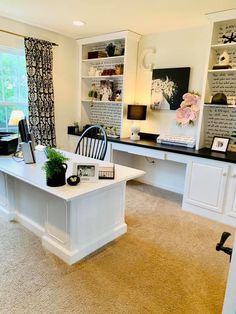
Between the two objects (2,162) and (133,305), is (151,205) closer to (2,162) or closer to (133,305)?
(133,305)

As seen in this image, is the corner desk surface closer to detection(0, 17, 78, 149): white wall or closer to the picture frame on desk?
detection(0, 17, 78, 149): white wall

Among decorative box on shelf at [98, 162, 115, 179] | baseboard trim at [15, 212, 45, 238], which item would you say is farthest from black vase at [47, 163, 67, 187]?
baseboard trim at [15, 212, 45, 238]

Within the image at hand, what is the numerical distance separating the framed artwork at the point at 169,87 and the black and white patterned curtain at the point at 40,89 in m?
1.60

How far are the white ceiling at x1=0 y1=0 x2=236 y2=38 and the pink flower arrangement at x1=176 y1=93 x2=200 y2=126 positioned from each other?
0.92 meters

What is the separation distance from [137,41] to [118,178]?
259 centimetres

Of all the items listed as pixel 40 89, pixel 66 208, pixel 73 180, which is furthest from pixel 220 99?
pixel 40 89

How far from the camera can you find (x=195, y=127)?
3357 millimetres

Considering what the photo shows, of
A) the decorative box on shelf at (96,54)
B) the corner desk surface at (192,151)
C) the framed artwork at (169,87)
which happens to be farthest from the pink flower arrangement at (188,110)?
the decorative box on shelf at (96,54)

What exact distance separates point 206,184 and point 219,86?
129cm

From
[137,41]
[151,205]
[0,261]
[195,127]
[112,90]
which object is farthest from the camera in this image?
[112,90]

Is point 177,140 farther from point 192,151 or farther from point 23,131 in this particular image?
point 23,131

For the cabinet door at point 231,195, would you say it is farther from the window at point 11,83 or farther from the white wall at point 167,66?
the window at point 11,83

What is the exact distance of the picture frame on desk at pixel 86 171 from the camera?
6.16 ft

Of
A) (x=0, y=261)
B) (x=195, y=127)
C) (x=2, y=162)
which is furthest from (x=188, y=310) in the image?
(x=195, y=127)
